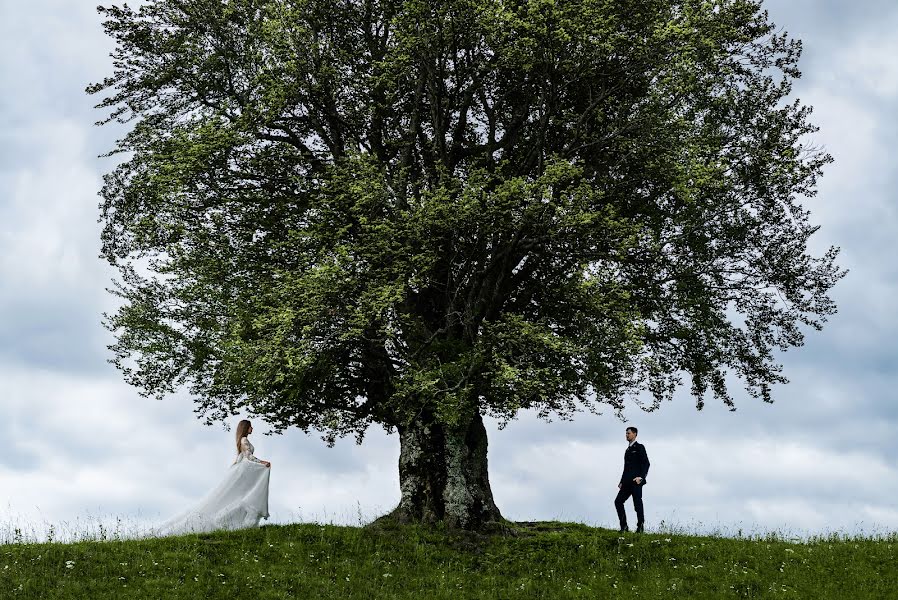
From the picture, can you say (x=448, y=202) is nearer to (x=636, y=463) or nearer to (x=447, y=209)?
(x=447, y=209)

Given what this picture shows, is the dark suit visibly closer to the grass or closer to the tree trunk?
the grass

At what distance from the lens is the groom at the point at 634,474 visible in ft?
73.3

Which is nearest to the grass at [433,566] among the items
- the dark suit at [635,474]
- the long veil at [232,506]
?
the long veil at [232,506]

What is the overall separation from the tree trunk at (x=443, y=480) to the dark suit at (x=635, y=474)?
368 centimetres

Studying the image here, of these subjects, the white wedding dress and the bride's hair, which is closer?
the white wedding dress

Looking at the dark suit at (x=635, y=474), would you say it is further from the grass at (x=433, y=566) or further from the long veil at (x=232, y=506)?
the long veil at (x=232, y=506)

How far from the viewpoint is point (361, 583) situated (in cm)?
1931

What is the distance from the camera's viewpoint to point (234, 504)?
74.5 feet

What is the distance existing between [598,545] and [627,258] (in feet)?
26.8

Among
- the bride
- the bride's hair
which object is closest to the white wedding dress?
the bride

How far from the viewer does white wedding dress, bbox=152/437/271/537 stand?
22.5 m

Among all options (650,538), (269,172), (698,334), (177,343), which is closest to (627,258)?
(698,334)

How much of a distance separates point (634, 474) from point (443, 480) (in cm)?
538

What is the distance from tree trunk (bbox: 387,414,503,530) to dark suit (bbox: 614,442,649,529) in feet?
12.1
